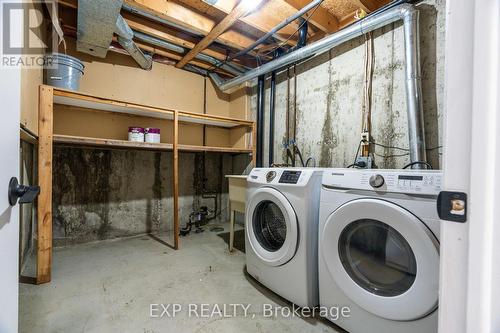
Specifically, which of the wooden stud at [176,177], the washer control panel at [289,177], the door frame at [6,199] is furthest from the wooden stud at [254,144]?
the door frame at [6,199]

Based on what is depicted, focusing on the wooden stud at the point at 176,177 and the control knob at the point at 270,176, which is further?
the wooden stud at the point at 176,177

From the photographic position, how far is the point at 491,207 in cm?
41

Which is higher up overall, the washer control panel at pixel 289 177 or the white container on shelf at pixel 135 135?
the white container on shelf at pixel 135 135

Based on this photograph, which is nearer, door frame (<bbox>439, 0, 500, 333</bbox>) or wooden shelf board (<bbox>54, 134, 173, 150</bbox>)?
door frame (<bbox>439, 0, 500, 333</bbox>)

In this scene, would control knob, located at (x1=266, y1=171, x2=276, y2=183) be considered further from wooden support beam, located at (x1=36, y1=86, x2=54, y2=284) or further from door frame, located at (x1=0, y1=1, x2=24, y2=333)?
wooden support beam, located at (x1=36, y1=86, x2=54, y2=284)

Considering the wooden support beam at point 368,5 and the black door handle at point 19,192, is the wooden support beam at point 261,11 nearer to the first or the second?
the wooden support beam at point 368,5

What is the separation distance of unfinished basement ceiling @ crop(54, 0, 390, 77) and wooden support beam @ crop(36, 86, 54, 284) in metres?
0.92

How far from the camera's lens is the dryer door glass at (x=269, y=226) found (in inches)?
65.0

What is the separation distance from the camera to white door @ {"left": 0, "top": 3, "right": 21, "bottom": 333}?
547 millimetres

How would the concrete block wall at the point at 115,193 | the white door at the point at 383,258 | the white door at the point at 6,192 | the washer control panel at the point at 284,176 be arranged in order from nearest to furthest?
the white door at the point at 6,192, the white door at the point at 383,258, the washer control panel at the point at 284,176, the concrete block wall at the point at 115,193

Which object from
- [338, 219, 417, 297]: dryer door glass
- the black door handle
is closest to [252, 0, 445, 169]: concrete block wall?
[338, 219, 417, 297]: dryer door glass

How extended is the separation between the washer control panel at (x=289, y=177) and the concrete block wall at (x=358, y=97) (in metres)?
0.90

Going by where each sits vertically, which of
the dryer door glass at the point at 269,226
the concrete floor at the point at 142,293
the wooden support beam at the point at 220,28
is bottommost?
the concrete floor at the point at 142,293

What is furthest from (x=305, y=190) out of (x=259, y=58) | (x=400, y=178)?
(x=259, y=58)
